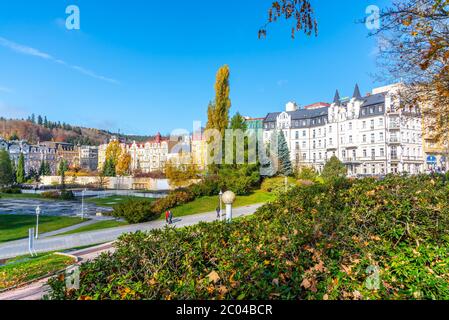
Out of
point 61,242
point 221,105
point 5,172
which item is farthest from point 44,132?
point 61,242

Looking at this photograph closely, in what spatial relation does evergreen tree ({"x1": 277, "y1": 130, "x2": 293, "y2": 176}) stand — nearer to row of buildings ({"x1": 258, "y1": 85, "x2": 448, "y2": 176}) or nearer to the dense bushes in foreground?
row of buildings ({"x1": 258, "y1": 85, "x2": 448, "y2": 176})

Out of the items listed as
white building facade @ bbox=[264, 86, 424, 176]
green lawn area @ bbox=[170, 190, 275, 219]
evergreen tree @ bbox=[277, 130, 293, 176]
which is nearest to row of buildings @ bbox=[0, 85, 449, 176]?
white building facade @ bbox=[264, 86, 424, 176]

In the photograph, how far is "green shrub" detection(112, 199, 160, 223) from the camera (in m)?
20.8

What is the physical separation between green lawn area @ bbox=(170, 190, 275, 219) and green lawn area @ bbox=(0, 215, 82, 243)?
7857mm

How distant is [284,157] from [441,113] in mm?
30773

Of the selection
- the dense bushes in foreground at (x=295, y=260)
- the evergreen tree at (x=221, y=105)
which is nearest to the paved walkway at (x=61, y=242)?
the dense bushes in foreground at (x=295, y=260)

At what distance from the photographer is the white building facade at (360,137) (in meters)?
45.8

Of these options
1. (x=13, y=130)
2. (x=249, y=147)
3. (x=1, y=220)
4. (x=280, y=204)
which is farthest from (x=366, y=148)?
(x=13, y=130)

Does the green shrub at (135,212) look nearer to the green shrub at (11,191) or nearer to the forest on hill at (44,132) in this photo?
the green shrub at (11,191)

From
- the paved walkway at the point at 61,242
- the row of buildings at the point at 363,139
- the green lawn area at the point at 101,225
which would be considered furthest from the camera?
the row of buildings at the point at 363,139

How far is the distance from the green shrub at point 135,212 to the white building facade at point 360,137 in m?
31.0
